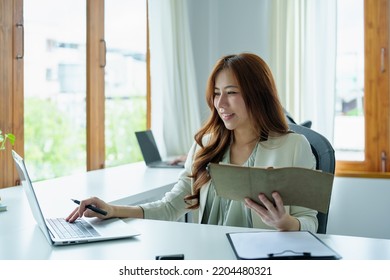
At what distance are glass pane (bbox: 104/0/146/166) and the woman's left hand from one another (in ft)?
7.12

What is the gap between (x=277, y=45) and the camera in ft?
12.8

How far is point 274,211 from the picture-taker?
163cm

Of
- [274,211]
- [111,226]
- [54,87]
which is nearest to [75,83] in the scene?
[54,87]

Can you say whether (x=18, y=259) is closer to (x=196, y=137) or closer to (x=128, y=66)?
(x=196, y=137)

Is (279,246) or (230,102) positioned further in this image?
(230,102)

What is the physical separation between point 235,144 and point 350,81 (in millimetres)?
1940

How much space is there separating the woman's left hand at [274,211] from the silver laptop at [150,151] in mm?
1863

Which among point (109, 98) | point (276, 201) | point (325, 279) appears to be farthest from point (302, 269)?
point (109, 98)

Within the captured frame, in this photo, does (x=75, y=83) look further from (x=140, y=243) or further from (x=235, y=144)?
(x=140, y=243)

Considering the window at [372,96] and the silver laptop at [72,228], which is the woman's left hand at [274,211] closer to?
the silver laptop at [72,228]

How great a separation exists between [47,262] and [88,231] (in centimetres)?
27

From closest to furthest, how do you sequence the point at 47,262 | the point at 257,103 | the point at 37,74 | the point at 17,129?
the point at 47,262 < the point at 257,103 < the point at 17,129 < the point at 37,74

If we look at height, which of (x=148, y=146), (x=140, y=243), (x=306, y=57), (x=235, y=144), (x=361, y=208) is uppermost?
(x=306, y=57)

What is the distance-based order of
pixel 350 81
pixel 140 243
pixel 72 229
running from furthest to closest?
pixel 350 81, pixel 72 229, pixel 140 243
